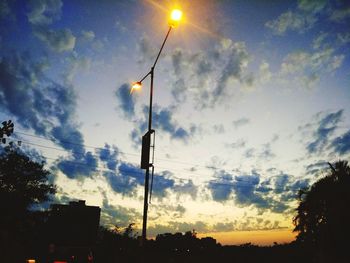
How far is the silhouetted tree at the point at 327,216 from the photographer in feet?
73.9

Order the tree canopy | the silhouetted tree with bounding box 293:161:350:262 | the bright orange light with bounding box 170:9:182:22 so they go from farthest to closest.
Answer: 1. the tree canopy
2. the silhouetted tree with bounding box 293:161:350:262
3. the bright orange light with bounding box 170:9:182:22

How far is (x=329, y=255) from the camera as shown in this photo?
22266 millimetres

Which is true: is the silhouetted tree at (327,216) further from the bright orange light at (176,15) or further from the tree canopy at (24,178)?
the tree canopy at (24,178)

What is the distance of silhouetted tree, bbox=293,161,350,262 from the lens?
73.9 ft

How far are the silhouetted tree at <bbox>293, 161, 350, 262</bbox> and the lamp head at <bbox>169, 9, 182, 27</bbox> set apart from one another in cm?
2011

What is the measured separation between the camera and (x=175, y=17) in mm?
11969

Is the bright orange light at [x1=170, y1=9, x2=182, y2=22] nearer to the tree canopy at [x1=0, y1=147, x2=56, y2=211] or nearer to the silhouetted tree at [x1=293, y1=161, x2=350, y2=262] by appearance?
the silhouetted tree at [x1=293, y1=161, x2=350, y2=262]

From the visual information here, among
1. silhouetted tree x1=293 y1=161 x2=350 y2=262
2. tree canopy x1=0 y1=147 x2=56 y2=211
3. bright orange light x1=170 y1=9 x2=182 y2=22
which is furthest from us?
tree canopy x1=0 y1=147 x2=56 y2=211

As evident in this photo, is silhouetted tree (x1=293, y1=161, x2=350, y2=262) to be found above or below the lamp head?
below

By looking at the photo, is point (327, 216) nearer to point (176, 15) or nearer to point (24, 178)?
point (176, 15)

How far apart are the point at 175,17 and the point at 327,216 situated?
839 inches

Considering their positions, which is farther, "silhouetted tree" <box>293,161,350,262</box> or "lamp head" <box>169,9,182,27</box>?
"silhouetted tree" <box>293,161,350,262</box>

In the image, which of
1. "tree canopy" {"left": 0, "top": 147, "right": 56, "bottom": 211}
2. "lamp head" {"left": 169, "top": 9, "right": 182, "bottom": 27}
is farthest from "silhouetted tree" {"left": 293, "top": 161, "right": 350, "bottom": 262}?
"tree canopy" {"left": 0, "top": 147, "right": 56, "bottom": 211}

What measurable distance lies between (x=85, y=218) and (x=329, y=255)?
61.8ft
